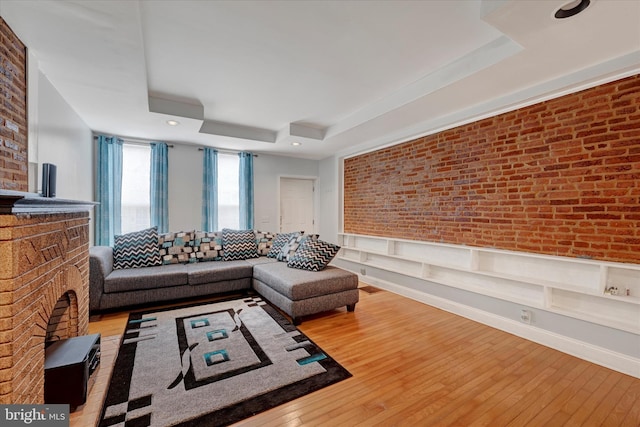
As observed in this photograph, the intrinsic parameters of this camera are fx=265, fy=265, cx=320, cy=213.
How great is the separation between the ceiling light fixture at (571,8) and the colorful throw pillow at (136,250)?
15.2ft

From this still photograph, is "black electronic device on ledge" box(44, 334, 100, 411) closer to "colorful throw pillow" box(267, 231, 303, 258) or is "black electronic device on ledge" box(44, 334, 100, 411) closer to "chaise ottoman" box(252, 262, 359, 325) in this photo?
"chaise ottoman" box(252, 262, 359, 325)

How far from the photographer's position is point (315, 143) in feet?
15.0

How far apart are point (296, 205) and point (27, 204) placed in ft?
15.5

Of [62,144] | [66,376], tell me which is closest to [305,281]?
[66,376]

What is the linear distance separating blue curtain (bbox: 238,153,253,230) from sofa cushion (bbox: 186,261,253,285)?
4.26 feet

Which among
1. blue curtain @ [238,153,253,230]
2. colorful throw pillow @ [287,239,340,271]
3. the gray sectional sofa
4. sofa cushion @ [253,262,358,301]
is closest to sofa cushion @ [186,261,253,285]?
the gray sectional sofa

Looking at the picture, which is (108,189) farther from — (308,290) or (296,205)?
(308,290)

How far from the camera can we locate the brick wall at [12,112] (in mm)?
1701

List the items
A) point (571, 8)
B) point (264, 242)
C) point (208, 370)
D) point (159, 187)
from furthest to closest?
point (264, 242)
point (159, 187)
point (208, 370)
point (571, 8)

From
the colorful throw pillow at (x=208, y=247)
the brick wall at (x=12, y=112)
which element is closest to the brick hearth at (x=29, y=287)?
the brick wall at (x=12, y=112)

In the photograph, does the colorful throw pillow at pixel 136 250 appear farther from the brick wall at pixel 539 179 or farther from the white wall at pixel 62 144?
the brick wall at pixel 539 179

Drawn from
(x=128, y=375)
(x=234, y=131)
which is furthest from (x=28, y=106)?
(x=234, y=131)

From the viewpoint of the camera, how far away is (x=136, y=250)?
3.59m

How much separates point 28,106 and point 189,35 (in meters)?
1.33
